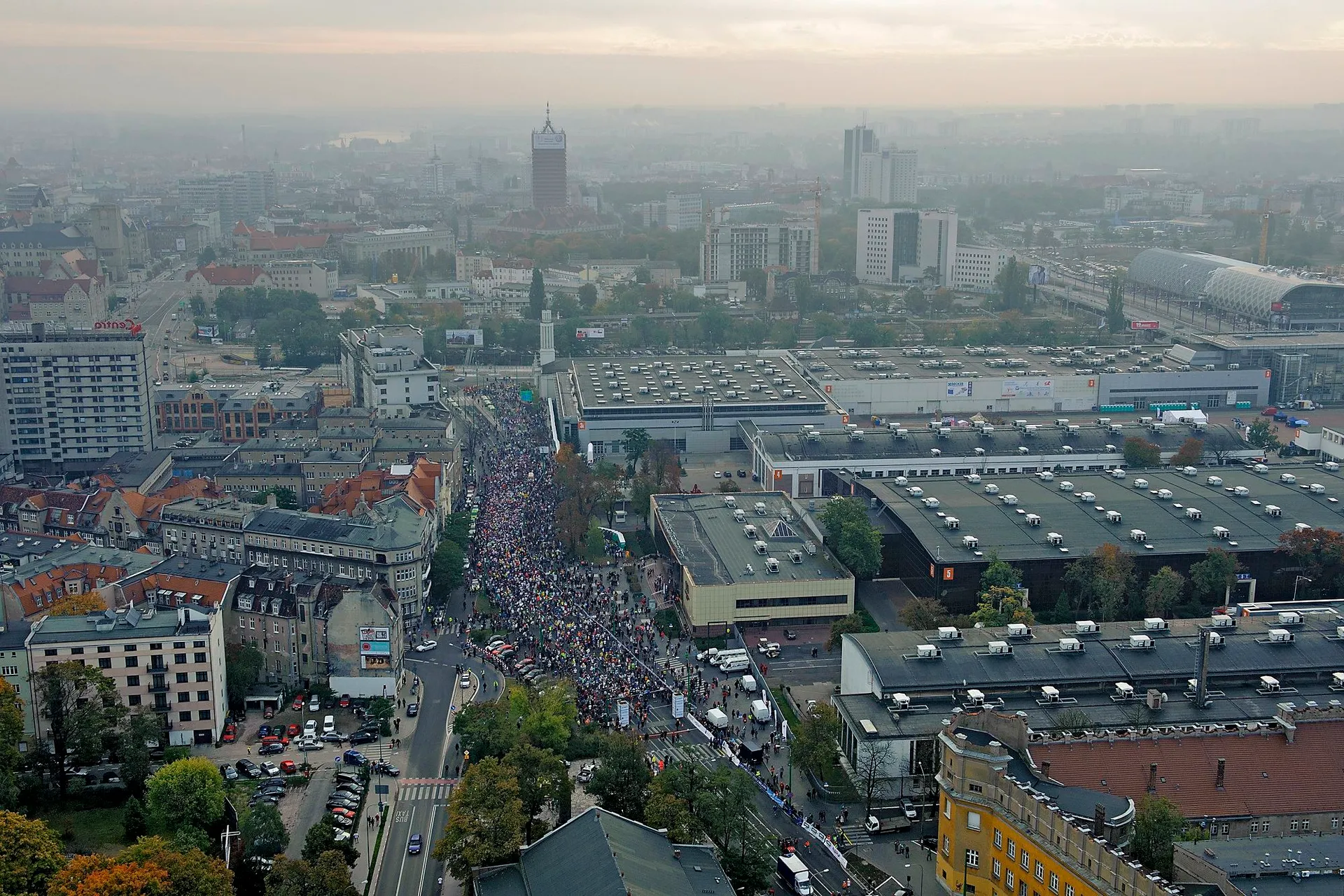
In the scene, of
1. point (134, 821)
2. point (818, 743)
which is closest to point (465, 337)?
point (134, 821)

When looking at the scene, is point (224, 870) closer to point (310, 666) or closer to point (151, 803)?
point (151, 803)

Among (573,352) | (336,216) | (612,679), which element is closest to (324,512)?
(612,679)

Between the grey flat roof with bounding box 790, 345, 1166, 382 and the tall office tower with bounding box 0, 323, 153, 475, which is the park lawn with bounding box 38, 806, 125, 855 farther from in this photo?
the grey flat roof with bounding box 790, 345, 1166, 382

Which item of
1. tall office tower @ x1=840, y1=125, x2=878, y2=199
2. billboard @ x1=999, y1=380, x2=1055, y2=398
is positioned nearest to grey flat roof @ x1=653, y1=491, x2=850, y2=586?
billboard @ x1=999, y1=380, x2=1055, y2=398

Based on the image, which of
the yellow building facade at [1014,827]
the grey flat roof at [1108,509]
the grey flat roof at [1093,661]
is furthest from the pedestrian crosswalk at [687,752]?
the grey flat roof at [1108,509]

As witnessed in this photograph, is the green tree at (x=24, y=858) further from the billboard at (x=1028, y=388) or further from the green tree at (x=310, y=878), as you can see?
the billboard at (x=1028, y=388)

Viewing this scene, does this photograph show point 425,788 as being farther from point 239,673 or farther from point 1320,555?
point 1320,555
